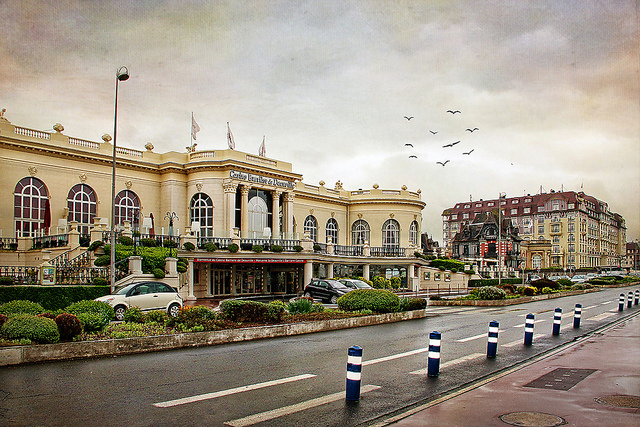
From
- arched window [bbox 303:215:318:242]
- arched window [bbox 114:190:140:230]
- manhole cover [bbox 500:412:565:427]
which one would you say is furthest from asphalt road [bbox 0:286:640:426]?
arched window [bbox 303:215:318:242]

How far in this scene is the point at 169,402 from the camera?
8.47 meters

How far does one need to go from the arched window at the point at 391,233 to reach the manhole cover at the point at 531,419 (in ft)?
166

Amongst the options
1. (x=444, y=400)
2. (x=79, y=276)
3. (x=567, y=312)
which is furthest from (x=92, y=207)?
(x=444, y=400)

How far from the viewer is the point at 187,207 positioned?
4169 centimetres

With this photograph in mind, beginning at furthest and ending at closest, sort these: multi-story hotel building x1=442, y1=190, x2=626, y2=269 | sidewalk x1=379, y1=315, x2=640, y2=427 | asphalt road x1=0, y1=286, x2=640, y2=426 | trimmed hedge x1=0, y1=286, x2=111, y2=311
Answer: multi-story hotel building x1=442, y1=190, x2=626, y2=269
trimmed hedge x1=0, y1=286, x2=111, y2=311
asphalt road x1=0, y1=286, x2=640, y2=426
sidewalk x1=379, y1=315, x2=640, y2=427

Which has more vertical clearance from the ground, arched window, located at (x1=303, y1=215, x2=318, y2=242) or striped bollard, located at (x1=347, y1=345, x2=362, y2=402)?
arched window, located at (x1=303, y1=215, x2=318, y2=242)

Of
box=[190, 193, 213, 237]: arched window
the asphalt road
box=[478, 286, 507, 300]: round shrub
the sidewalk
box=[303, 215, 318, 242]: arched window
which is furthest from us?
box=[303, 215, 318, 242]: arched window

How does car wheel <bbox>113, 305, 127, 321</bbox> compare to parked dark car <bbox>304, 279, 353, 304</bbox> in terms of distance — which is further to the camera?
parked dark car <bbox>304, 279, 353, 304</bbox>

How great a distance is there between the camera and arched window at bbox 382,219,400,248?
5844 cm

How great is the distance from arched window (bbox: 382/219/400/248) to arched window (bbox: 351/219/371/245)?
184cm

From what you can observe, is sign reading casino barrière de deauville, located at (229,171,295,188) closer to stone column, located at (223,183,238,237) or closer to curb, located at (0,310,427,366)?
stone column, located at (223,183,238,237)

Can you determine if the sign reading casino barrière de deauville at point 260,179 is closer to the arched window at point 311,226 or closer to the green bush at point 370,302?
the arched window at point 311,226

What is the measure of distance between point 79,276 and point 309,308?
1186cm

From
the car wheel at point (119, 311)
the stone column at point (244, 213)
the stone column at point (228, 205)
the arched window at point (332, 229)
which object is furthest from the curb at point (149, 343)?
the arched window at point (332, 229)
